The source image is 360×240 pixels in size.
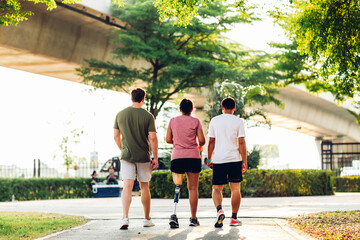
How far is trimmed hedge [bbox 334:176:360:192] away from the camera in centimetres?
2759

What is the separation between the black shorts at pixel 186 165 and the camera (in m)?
7.97

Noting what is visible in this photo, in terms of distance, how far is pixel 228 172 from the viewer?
26.5 feet

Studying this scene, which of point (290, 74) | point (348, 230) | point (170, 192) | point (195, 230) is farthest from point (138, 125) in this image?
point (290, 74)

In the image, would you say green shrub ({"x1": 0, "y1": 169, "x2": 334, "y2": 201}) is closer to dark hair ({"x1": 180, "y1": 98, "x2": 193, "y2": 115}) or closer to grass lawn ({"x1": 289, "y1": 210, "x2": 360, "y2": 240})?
grass lawn ({"x1": 289, "y1": 210, "x2": 360, "y2": 240})

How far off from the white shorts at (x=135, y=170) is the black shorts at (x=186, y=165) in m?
0.40

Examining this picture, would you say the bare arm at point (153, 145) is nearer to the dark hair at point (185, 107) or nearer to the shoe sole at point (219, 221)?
the dark hair at point (185, 107)

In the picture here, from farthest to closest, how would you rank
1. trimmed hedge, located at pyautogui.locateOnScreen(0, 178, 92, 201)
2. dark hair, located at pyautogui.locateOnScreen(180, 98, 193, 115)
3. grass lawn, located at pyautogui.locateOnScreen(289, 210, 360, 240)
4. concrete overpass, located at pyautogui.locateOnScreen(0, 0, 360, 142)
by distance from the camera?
trimmed hedge, located at pyautogui.locateOnScreen(0, 178, 92, 201) → concrete overpass, located at pyautogui.locateOnScreen(0, 0, 360, 142) → dark hair, located at pyautogui.locateOnScreen(180, 98, 193, 115) → grass lawn, located at pyautogui.locateOnScreen(289, 210, 360, 240)

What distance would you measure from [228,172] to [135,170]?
132 cm

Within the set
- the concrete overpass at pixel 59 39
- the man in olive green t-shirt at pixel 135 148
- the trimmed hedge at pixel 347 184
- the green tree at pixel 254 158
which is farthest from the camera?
the trimmed hedge at pixel 347 184

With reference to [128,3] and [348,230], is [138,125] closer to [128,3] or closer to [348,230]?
[348,230]

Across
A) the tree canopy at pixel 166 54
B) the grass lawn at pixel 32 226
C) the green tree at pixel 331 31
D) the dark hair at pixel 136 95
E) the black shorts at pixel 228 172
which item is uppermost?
the tree canopy at pixel 166 54

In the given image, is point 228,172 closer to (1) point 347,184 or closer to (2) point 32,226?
(2) point 32,226

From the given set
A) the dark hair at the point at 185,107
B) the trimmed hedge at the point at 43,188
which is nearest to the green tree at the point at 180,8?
the dark hair at the point at 185,107

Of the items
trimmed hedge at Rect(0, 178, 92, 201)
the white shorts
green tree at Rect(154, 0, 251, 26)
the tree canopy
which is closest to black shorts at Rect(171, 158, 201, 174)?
the white shorts
